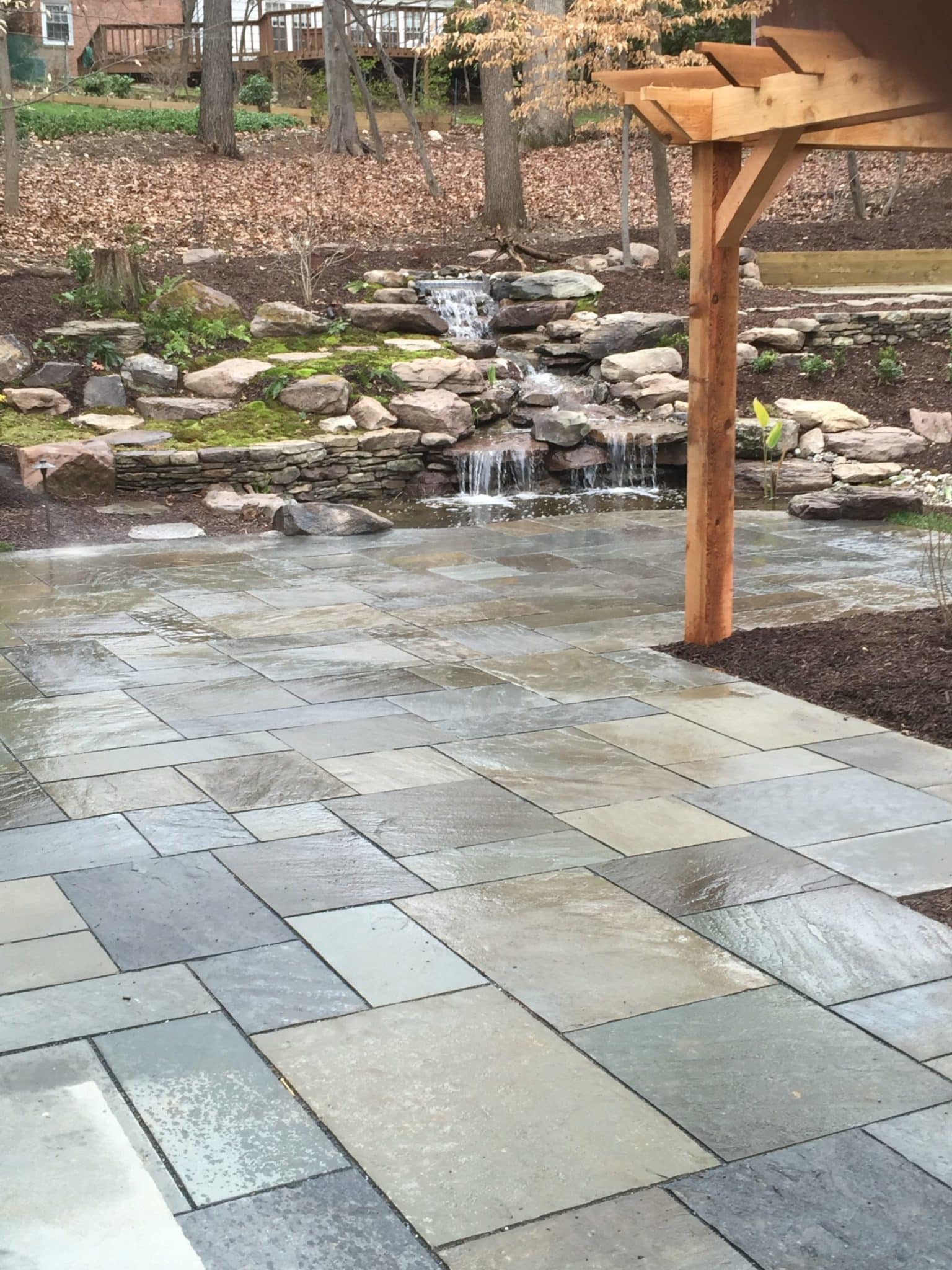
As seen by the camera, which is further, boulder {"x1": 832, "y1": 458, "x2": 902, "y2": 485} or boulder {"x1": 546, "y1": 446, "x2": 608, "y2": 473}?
boulder {"x1": 546, "y1": 446, "x2": 608, "y2": 473}

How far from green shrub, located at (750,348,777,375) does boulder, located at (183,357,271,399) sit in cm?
466

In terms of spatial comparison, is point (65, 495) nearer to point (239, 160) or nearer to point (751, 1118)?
point (751, 1118)

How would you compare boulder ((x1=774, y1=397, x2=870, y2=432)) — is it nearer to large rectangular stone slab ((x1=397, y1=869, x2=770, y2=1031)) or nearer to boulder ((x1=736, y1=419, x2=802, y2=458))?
boulder ((x1=736, y1=419, x2=802, y2=458))

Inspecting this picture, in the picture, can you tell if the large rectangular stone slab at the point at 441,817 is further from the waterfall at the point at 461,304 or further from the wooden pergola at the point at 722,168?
the waterfall at the point at 461,304

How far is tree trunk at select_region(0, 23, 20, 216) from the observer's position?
50.0 ft

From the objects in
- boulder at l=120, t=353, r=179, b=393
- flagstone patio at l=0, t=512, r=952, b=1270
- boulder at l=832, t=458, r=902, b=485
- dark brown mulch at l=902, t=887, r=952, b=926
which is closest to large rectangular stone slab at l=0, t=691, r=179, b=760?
flagstone patio at l=0, t=512, r=952, b=1270

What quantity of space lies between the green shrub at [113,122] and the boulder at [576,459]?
39.6ft

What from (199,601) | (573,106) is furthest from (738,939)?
(573,106)

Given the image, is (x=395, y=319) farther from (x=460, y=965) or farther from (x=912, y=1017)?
(x=912, y=1017)

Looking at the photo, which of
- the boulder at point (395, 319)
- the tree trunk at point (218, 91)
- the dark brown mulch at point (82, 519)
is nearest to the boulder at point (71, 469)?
the dark brown mulch at point (82, 519)

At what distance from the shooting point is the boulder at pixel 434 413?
11414 millimetres

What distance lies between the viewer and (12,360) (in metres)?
11.2

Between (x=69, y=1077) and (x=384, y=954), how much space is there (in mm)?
849

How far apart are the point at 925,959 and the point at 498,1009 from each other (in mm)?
1078
